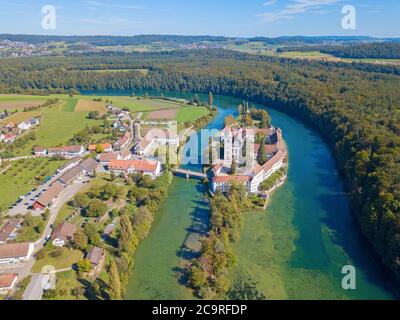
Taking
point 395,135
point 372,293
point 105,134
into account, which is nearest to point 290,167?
point 395,135

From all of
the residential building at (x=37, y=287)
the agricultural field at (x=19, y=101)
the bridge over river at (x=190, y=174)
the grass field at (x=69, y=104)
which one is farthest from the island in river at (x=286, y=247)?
the agricultural field at (x=19, y=101)

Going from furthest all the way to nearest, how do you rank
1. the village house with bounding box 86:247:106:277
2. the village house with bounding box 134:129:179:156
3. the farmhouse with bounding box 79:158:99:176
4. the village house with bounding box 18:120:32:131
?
the village house with bounding box 18:120:32:131 < the village house with bounding box 134:129:179:156 < the farmhouse with bounding box 79:158:99:176 < the village house with bounding box 86:247:106:277

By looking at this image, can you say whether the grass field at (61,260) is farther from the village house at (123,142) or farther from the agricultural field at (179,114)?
the agricultural field at (179,114)

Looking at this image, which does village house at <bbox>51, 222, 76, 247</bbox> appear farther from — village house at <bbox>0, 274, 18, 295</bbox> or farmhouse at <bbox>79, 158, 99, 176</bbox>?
farmhouse at <bbox>79, 158, 99, 176</bbox>

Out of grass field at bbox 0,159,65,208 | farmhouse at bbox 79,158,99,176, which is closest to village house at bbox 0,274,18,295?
grass field at bbox 0,159,65,208
